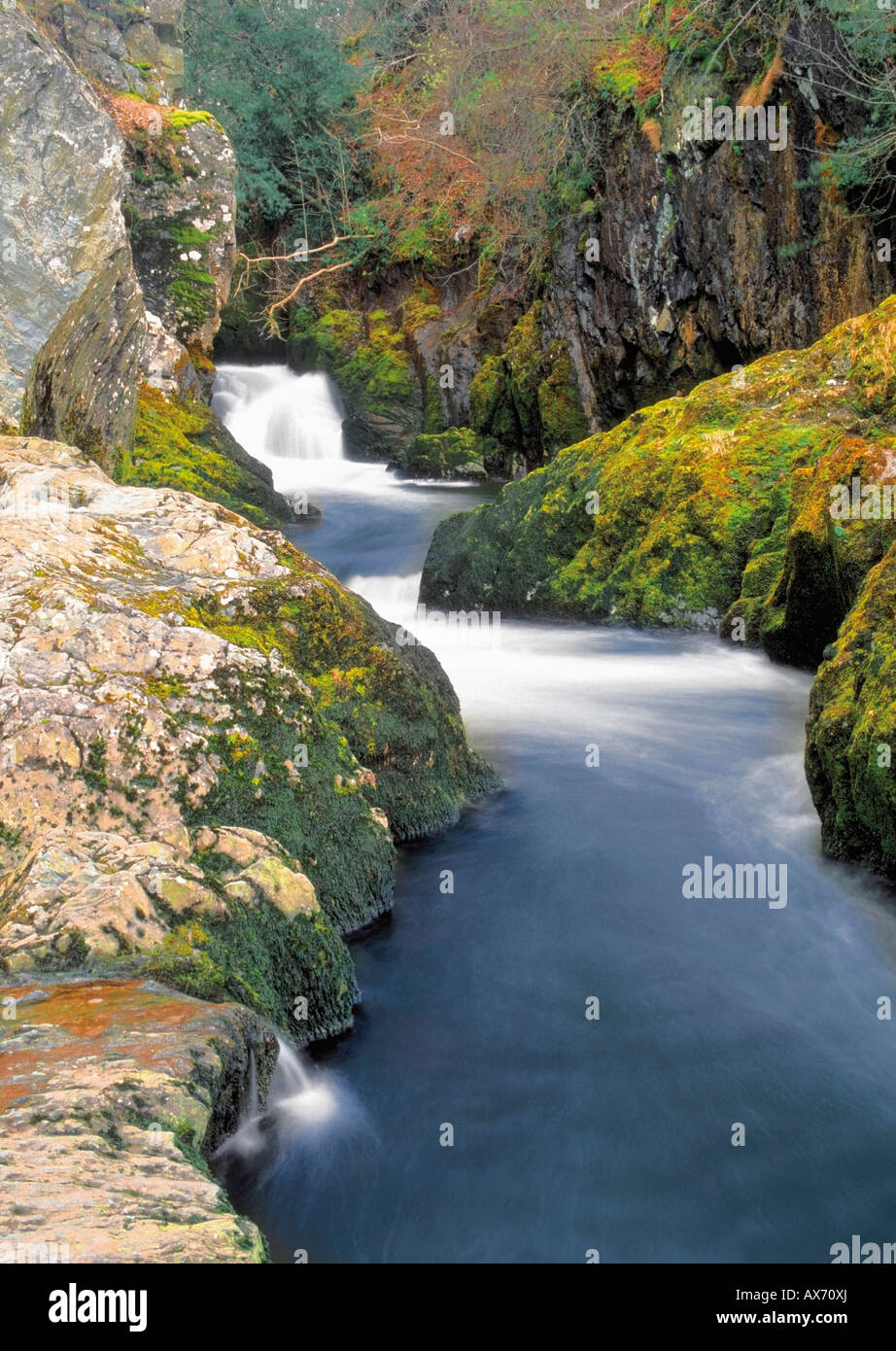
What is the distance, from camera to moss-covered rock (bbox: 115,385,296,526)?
11.4m

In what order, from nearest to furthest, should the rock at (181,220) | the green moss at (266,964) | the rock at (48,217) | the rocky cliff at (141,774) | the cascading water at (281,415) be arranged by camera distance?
the rocky cliff at (141,774)
the green moss at (266,964)
the rock at (48,217)
the rock at (181,220)
the cascading water at (281,415)

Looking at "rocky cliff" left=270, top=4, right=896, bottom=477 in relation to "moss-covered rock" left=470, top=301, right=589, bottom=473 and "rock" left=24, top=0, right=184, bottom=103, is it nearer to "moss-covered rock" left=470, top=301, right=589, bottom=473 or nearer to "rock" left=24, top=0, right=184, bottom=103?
"moss-covered rock" left=470, top=301, right=589, bottom=473

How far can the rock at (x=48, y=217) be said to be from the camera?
6.20 meters

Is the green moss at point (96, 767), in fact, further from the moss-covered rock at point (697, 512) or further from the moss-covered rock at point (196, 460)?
the moss-covered rock at point (196, 460)

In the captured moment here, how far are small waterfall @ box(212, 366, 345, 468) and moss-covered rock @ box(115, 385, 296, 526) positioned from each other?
259 inches

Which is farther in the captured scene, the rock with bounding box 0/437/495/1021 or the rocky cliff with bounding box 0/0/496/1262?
the rock with bounding box 0/437/495/1021

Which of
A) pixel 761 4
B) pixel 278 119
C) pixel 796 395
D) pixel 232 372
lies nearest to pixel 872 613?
pixel 796 395

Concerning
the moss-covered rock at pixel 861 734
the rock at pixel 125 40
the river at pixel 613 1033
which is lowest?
the river at pixel 613 1033

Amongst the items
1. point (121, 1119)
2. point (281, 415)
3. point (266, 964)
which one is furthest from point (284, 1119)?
point (281, 415)

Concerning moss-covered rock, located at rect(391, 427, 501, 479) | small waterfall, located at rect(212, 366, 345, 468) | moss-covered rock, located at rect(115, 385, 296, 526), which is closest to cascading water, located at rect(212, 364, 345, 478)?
small waterfall, located at rect(212, 366, 345, 468)

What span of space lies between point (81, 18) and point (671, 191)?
9.32 m

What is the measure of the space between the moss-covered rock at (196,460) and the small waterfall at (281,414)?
6.58m

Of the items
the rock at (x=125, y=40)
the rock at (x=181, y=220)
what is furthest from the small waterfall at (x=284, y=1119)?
the rock at (x=181, y=220)

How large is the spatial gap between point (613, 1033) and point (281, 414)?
63.2ft
